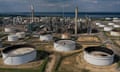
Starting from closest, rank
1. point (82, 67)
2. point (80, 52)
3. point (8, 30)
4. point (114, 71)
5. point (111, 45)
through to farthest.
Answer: point (114, 71)
point (82, 67)
point (80, 52)
point (111, 45)
point (8, 30)

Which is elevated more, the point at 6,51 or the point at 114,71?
the point at 6,51

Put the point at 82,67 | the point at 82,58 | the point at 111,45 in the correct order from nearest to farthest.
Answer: the point at 82,67, the point at 82,58, the point at 111,45

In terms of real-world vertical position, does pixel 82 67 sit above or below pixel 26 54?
below

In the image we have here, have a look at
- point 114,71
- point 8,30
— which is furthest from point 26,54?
point 8,30

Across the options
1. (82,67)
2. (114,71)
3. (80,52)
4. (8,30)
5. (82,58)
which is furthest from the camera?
(8,30)

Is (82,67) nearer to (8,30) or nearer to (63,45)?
(63,45)

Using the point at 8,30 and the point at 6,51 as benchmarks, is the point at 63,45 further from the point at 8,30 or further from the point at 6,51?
the point at 8,30

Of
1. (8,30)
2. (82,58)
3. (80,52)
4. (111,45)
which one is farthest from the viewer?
(8,30)

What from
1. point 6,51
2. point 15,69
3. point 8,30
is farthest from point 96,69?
point 8,30

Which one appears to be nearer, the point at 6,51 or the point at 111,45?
the point at 6,51
